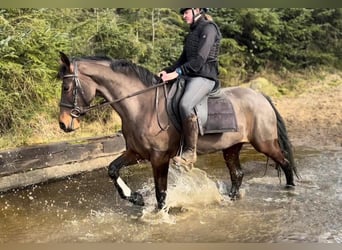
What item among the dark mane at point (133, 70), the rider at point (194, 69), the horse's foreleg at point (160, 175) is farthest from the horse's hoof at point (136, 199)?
the dark mane at point (133, 70)

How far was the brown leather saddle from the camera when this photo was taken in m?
3.17

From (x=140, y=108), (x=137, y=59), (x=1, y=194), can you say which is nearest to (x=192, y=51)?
(x=140, y=108)

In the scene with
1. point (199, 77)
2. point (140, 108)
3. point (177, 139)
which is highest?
point (199, 77)

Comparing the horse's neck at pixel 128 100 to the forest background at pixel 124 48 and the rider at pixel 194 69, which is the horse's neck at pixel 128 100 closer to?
the rider at pixel 194 69

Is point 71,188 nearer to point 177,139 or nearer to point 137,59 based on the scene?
point 177,139

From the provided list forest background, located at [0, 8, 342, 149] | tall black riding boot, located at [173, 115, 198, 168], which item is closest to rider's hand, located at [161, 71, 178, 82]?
tall black riding boot, located at [173, 115, 198, 168]

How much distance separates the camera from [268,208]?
3361mm

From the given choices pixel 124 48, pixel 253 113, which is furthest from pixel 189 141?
pixel 124 48

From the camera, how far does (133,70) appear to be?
318 cm

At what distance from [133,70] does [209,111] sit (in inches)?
22.6

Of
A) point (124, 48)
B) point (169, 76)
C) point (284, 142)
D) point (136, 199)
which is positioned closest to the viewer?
point (169, 76)

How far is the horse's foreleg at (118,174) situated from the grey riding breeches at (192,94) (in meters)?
0.47

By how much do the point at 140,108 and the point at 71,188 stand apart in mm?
1189

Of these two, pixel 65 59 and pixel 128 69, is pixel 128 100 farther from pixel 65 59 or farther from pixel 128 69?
pixel 65 59
